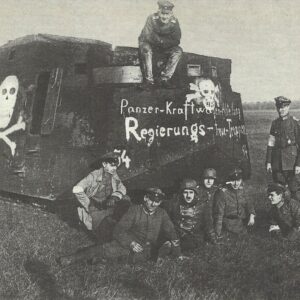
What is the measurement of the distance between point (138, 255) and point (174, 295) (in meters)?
0.91

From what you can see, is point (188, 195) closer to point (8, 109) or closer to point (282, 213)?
point (282, 213)

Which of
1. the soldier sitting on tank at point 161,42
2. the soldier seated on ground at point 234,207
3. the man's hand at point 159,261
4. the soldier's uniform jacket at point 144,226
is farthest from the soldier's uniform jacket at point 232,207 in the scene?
the soldier sitting on tank at point 161,42

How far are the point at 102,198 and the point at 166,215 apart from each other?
41.8 inches

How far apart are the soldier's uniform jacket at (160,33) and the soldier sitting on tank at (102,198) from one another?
1.70 meters

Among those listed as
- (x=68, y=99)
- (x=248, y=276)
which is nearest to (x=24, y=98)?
(x=68, y=99)

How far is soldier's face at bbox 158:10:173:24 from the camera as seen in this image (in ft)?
20.4

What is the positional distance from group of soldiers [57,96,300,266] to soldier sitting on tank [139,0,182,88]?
4.12 ft

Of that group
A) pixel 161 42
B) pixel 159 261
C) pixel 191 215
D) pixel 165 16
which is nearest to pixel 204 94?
pixel 161 42

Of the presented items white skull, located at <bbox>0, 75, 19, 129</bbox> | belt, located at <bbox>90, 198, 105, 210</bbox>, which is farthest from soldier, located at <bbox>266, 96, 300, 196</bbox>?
white skull, located at <bbox>0, 75, 19, 129</bbox>

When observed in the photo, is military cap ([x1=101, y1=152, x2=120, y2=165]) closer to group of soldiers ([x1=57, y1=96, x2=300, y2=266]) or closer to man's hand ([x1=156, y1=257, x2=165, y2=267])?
group of soldiers ([x1=57, y1=96, x2=300, y2=266])

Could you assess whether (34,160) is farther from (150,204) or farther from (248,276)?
(248,276)

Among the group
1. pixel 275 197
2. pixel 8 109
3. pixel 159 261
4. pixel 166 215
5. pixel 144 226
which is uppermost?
pixel 8 109

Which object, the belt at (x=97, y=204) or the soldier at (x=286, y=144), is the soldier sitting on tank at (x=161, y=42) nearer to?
the soldier at (x=286, y=144)

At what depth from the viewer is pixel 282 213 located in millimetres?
5895
